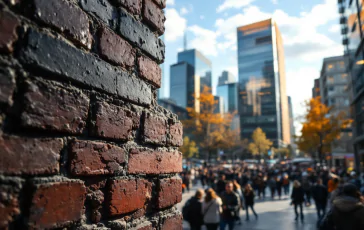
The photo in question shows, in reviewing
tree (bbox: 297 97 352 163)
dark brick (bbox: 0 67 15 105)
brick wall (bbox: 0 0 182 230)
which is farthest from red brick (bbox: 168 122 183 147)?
tree (bbox: 297 97 352 163)

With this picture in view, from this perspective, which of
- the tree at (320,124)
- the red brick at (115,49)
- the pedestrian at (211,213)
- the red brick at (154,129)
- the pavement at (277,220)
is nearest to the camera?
the red brick at (115,49)

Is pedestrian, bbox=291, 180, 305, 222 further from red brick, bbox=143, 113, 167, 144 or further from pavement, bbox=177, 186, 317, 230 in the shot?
red brick, bbox=143, 113, 167, 144

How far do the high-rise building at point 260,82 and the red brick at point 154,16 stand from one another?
88.3 m

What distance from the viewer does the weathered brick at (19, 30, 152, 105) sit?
0.62 metres

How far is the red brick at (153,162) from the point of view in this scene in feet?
2.98

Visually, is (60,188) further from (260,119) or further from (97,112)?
(260,119)

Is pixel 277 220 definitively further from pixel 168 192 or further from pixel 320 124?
pixel 320 124

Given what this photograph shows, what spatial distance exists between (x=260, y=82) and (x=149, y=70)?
9602 cm

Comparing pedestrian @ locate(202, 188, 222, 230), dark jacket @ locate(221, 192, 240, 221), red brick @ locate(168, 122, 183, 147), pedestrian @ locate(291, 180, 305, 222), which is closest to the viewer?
red brick @ locate(168, 122, 183, 147)

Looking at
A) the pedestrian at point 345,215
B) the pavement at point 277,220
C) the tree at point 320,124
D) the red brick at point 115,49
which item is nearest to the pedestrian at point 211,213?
the pavement at point 277,220

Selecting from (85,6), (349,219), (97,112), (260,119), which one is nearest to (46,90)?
(97,112)

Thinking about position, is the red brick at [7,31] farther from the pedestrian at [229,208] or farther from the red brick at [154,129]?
the pedestrian at [229,208]

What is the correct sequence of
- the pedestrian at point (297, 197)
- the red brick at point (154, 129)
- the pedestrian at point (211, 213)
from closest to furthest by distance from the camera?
1. the red brick at point (154, 129)
2. the pedestrian at point (211, 213)
3. the pedestrian at point (297, 197)

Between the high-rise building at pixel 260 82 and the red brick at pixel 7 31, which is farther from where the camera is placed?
the high-rise building at pixel 260 82
